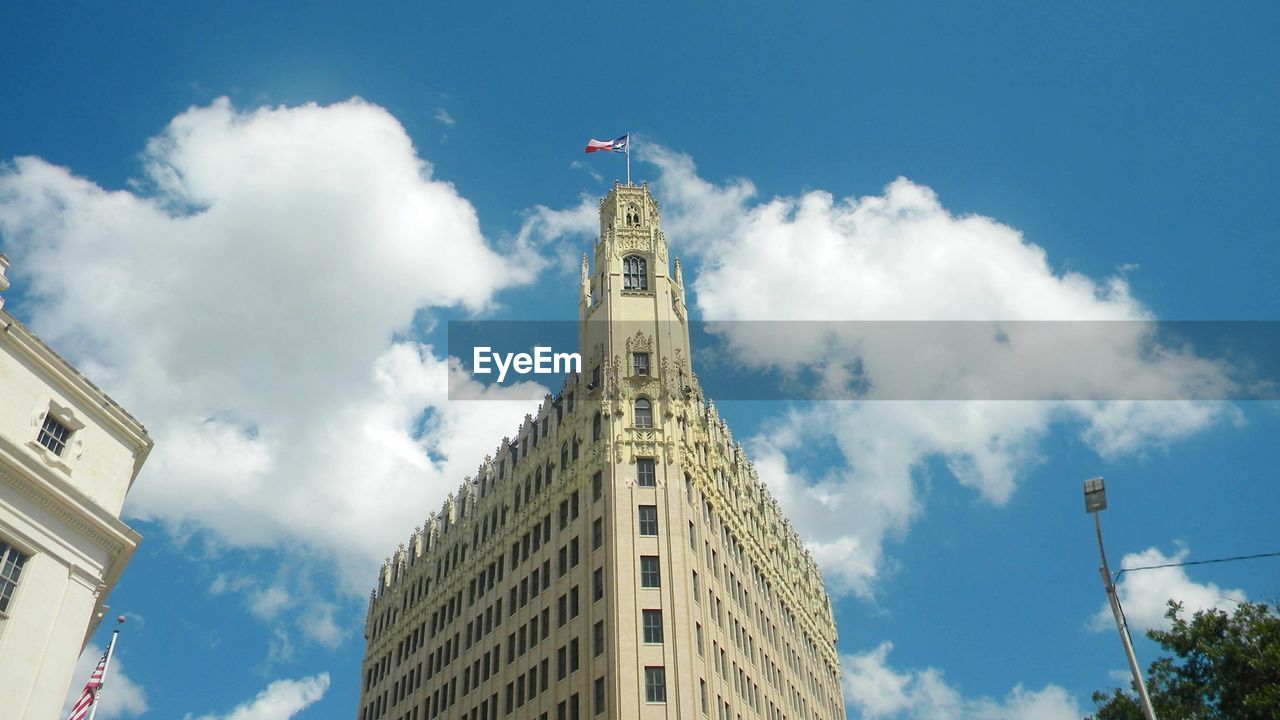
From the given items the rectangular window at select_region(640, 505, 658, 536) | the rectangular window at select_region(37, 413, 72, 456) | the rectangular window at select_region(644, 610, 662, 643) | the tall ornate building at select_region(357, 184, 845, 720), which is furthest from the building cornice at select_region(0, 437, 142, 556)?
the rectangular window at select_region(640, 505, 658, 536)

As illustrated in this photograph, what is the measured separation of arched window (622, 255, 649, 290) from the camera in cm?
9388

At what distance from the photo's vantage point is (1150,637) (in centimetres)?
5659

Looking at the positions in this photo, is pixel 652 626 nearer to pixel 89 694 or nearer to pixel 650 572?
pixel 650 572

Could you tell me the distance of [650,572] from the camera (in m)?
71.2

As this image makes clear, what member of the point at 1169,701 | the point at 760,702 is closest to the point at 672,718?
the point at 760,702

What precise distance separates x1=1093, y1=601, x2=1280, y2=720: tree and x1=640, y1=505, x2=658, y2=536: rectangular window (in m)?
31.2

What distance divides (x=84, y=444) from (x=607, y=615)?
121 feet

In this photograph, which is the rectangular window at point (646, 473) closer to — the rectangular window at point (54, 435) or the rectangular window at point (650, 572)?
the rectangular window at point (650, 572)

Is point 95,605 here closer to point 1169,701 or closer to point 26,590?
point 26,590

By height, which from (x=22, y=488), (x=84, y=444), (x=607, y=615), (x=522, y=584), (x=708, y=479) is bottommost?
(x=22, y=488)

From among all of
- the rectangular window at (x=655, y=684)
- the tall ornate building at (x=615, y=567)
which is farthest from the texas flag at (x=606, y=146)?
the rectangular window at (x=655, y=684)

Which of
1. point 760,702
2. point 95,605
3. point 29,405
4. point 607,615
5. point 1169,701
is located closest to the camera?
point 29,405

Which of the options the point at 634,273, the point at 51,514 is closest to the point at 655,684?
the point at 51,514

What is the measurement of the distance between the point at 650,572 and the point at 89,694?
3592 cm
